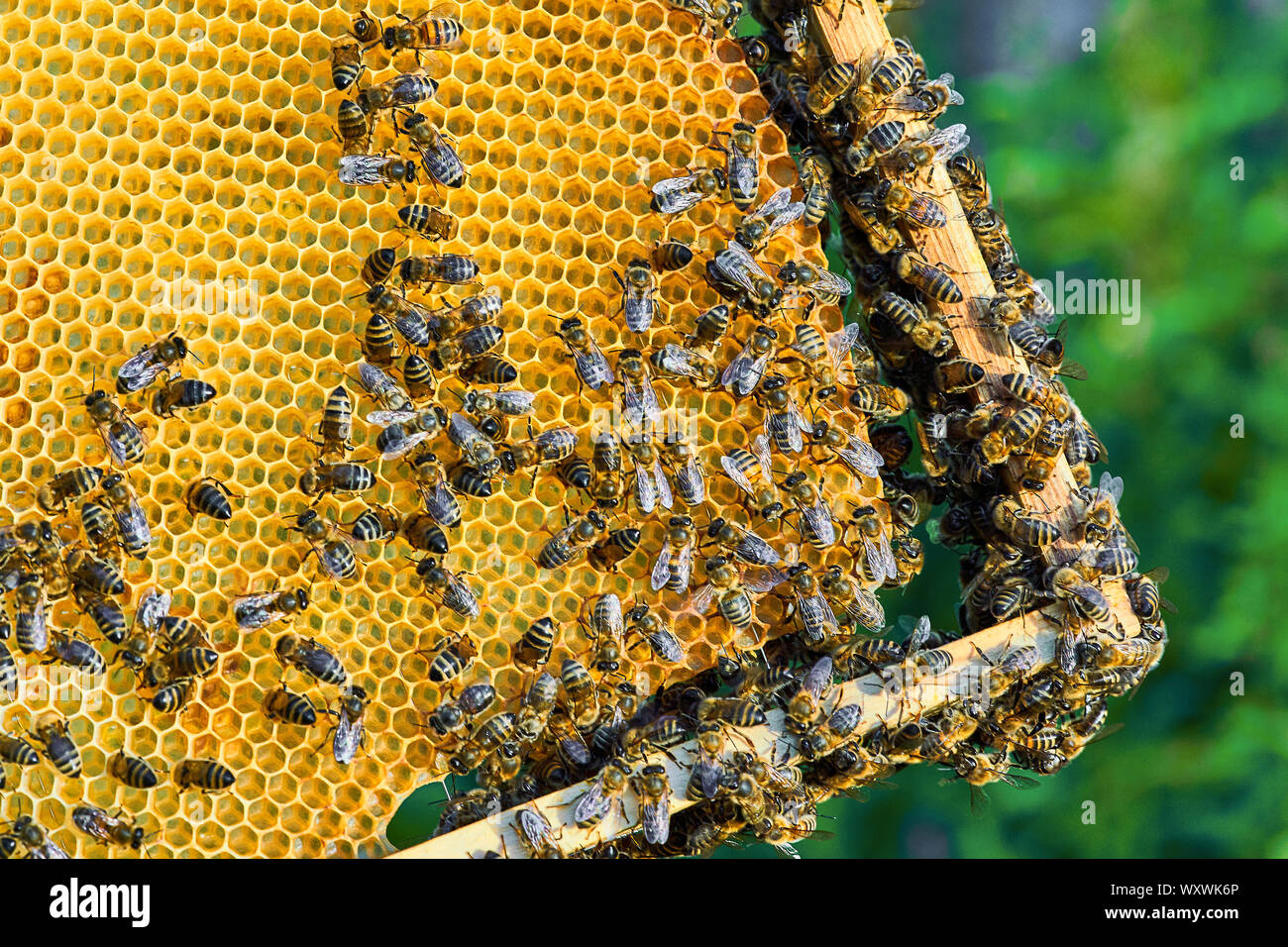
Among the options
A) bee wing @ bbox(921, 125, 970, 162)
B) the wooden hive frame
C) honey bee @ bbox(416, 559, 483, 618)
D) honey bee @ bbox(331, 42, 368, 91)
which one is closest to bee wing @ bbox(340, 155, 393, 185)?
honey bee @ bbox(331, 42, 368, 91)

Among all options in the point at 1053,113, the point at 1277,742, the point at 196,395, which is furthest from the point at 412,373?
the point at 1277,742

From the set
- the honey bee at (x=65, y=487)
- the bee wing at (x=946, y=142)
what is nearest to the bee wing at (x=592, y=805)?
the honey bee at (x=65, y=487)

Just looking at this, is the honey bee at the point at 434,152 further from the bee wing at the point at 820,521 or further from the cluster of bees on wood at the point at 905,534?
the bee wing at the point at 820,521

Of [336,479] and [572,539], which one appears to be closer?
[336,479]

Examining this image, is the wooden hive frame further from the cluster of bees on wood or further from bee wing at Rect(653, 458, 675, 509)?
bee wing at Rect(653, 458, 675, 509)

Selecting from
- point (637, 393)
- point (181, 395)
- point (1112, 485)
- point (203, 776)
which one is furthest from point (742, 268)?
point (203, 776)

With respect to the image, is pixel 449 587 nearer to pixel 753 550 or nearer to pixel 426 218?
pixel 753 550

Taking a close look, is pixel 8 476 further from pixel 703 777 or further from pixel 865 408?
pixel 865 408
